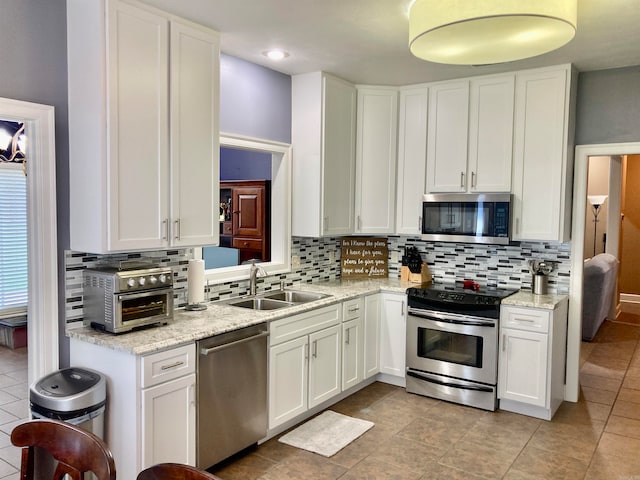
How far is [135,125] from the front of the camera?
2.66 m

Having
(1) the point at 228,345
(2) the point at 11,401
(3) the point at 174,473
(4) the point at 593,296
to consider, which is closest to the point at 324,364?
(1) the point at 228,345

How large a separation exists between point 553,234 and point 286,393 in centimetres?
230

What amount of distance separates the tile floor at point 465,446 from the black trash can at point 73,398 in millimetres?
885

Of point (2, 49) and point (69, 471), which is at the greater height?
point (2, 49)

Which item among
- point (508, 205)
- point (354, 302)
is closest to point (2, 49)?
point (354, 302)

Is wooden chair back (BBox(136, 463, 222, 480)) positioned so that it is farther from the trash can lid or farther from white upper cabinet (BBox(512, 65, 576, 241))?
white upper cabinet (BBox(512, 65, 576, 241))

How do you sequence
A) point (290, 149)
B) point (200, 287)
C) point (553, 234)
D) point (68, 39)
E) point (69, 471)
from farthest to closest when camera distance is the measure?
1. point (290, 149)
2. point (553, 234)
3. point (200, 287)
4. point (68, 39)
5. point (69, 471)

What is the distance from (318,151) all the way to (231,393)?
2031mm

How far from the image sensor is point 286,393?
3.36 m

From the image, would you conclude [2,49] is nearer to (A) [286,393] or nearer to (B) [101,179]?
(B) [101,179]

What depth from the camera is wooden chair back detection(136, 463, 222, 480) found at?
47.4 inches

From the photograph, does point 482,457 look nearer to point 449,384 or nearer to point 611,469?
point 611,469

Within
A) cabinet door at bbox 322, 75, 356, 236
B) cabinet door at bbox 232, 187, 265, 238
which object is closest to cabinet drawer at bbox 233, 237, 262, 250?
cabinet door at bbox 232, 187, 265, 238

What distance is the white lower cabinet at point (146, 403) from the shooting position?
2443mm
